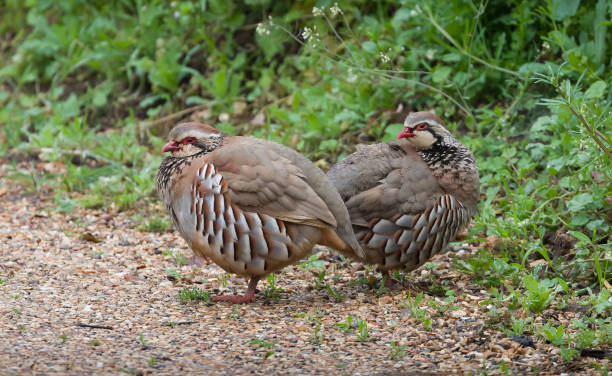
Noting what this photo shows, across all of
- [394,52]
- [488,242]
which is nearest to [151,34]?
[394,52]

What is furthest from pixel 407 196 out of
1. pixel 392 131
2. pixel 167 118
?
pixel 167 118

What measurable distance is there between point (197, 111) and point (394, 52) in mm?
2406

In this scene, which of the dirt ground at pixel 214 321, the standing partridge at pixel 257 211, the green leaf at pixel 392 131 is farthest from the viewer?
the green leaf at pixel 392 131

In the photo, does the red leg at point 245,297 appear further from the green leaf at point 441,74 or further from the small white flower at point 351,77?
the green leaf at point 441,74

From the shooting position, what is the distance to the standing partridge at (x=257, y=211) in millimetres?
4512

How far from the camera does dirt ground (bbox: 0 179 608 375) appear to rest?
3635mm

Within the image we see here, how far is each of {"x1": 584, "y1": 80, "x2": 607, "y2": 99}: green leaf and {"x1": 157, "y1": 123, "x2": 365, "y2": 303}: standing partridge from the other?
2173 mm

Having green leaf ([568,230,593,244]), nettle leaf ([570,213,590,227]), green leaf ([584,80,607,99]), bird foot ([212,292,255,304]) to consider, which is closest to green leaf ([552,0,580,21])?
green leaf ([584,80,607,99])

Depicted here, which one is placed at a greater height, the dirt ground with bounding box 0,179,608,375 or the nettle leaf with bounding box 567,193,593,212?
the nettle leaf with bounding box 567,193,593,212

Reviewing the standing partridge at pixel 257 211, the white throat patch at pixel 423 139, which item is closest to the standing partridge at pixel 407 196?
the white throat patch at pixel 423 139

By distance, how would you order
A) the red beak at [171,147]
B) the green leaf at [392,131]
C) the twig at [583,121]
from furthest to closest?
the green leaf at [392,131] < the red beak at [171,147] < the twig at [583,121]

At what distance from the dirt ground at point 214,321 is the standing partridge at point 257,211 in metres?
0.32

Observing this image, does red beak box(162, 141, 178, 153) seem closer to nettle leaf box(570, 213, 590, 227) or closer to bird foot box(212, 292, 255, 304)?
bird foot box(212, 292, 255, 304)

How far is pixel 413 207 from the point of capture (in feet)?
15.7
